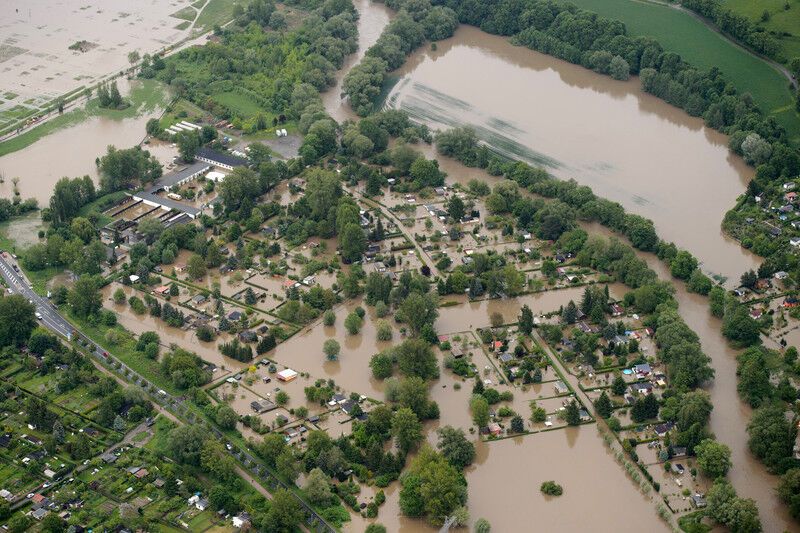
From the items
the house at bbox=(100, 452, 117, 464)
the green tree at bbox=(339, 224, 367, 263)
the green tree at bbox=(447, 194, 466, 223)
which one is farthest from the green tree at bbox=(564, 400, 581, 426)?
the house at bbox=(100, 452, 117, 464)

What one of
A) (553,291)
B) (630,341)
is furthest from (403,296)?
(630,341)

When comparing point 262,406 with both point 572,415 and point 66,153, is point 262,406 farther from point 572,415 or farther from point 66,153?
point 66,153

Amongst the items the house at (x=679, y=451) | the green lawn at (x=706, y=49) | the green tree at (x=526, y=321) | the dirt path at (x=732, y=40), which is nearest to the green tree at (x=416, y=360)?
the green tree at (x=526, y=321)

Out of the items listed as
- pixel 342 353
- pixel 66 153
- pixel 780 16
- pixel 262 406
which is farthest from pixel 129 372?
pixel 780 16

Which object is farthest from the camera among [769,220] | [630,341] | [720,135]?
[720,135]

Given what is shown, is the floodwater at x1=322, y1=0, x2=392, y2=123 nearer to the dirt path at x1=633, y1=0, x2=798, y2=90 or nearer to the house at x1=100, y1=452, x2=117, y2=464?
the dirt path at x1=633, y1=0, x2=798, y2=90

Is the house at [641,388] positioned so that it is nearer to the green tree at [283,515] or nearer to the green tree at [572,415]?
the green tree at [572,415]

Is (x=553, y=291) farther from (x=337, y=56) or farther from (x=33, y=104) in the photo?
(x=33, y=104)
